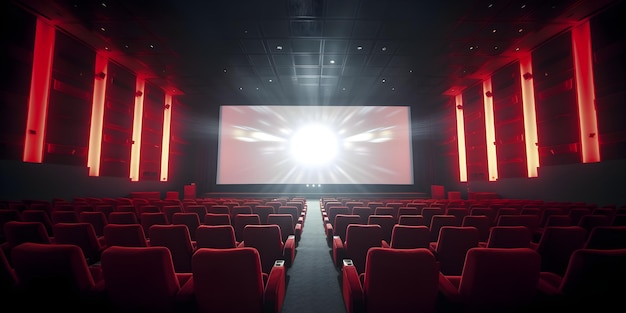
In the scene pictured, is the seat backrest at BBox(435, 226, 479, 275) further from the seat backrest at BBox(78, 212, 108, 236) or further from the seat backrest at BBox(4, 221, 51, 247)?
the seat backrest at BBox(78, 212, 108, 236)

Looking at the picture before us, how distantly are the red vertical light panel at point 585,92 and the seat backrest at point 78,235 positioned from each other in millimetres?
11737

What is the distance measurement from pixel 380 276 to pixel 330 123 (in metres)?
12.9

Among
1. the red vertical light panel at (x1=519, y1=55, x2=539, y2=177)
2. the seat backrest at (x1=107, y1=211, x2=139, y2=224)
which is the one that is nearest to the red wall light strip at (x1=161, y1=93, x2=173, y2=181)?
the seat backrest at (x1=107, y1=211, x2=139, y2=224)

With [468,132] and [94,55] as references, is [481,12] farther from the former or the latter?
[94,55]

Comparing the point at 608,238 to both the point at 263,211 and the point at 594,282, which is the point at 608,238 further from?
the point at 263,211

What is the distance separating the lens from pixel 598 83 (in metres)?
7.46

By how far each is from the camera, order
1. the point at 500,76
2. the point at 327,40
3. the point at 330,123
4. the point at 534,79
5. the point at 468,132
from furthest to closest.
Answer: the point at 330,123, the point at 468,132, the point at 500,76, the point at 534,79, the point at 327,40

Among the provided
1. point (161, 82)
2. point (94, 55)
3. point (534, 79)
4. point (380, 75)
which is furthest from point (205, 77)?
point (534, 79)

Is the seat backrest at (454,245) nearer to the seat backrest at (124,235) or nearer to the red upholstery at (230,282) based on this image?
the red upholstery at (230,282)

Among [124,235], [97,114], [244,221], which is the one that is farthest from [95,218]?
[97,114]

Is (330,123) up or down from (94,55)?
down

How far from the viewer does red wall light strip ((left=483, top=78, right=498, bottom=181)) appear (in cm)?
1183

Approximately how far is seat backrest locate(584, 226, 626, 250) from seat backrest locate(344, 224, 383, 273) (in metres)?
1.94

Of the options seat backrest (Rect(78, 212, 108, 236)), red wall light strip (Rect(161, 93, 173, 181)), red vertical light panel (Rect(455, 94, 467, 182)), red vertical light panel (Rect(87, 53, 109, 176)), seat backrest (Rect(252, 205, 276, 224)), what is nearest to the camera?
seat backrest (Rect(78, 212, 108, 236))
